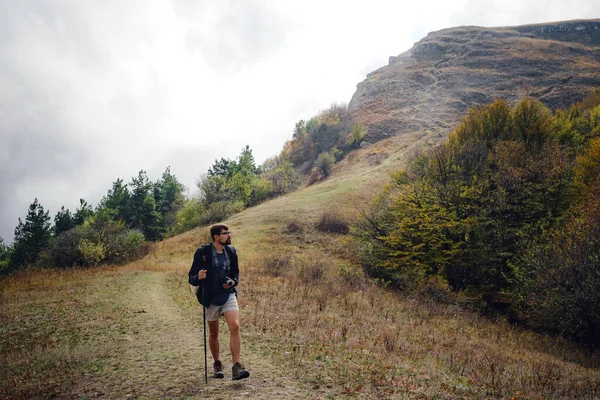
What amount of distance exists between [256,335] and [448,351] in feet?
18.8

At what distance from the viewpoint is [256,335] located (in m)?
9.38

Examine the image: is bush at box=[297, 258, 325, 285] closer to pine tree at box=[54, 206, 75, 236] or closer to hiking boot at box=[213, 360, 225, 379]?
hiking boot at box=[213, 360, 225, 379]

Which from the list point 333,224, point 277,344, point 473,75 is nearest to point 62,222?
point 333,224

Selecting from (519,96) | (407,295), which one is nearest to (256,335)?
(407,295)

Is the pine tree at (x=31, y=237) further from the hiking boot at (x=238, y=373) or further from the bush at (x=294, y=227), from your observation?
the hiking boot at (x=238, y=373)

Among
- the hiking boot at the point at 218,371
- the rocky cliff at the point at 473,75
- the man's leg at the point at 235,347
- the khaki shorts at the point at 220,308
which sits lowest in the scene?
the hiking boot at the point at 218,371

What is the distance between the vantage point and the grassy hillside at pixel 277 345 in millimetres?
6203

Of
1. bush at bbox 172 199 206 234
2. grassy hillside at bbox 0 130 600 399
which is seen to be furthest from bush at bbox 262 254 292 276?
bush at bbox 172 199 206 234

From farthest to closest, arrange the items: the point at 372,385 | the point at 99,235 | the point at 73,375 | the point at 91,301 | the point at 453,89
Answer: the point at 453,89
the point at 99,235
the point at 91,301
the point at 73,375
the point at 372,385

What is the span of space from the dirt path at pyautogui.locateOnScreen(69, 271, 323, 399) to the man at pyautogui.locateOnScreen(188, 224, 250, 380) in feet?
1.48

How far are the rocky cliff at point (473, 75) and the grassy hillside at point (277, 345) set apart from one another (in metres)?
59.6

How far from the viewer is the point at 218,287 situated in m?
5.82

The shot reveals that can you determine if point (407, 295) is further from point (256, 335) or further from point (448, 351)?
point (256, 335)

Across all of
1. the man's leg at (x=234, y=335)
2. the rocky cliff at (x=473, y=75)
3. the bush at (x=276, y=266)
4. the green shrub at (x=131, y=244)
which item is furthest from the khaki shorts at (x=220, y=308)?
the rocky cliff at (x=473, y=75)
